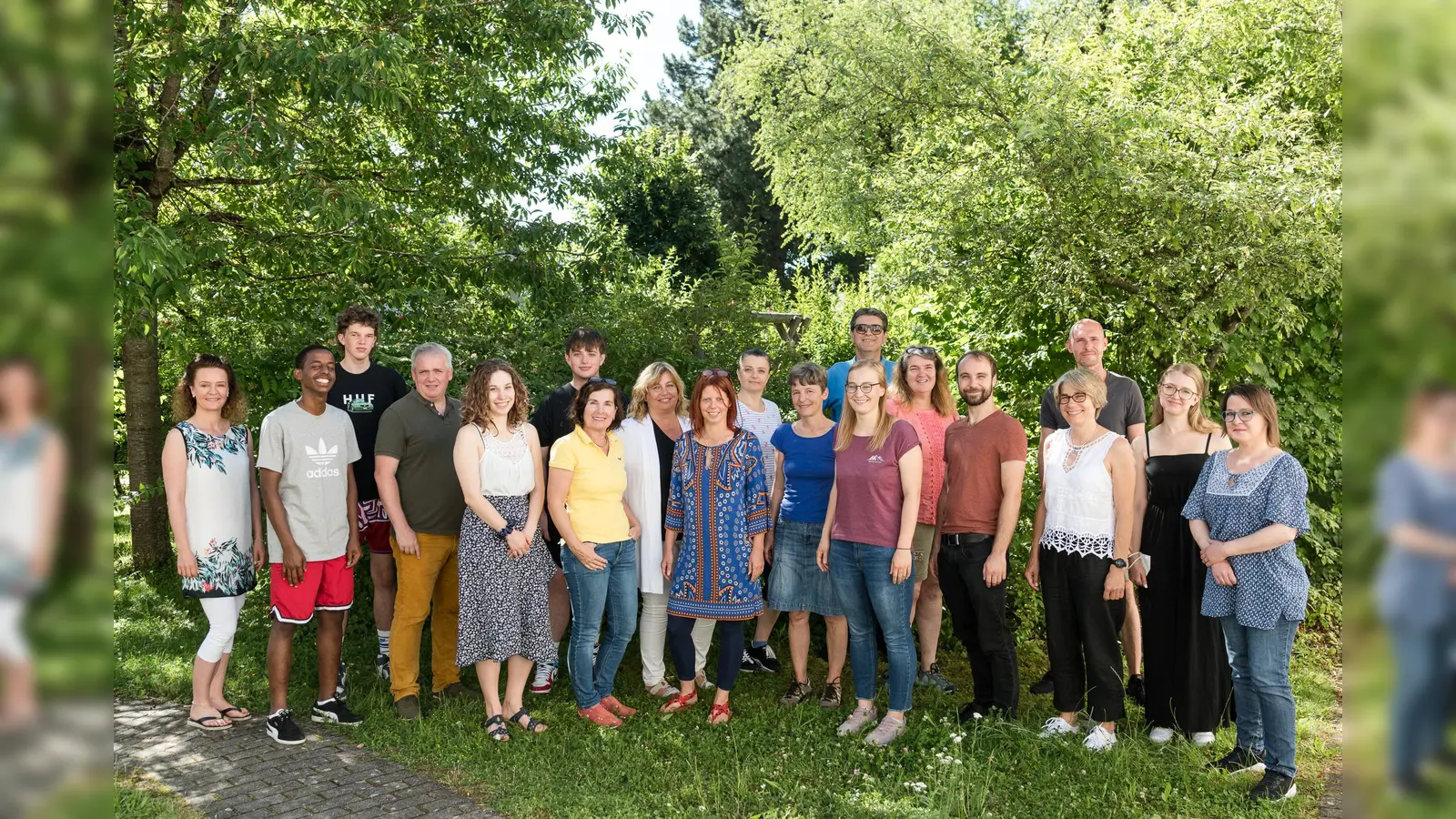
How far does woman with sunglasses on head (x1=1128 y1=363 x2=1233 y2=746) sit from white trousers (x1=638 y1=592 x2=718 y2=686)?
7.47 ft

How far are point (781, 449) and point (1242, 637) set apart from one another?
2.31 m

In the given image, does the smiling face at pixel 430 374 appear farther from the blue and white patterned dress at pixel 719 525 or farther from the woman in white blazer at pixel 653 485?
the blue and white patterned dress at pixel 719 525

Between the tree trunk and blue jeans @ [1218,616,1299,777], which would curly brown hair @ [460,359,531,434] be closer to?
blue jeans @ [1218,616,1299,777]

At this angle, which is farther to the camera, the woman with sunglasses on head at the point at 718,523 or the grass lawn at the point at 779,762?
the woman with sunglasses on head at the point at 718,523

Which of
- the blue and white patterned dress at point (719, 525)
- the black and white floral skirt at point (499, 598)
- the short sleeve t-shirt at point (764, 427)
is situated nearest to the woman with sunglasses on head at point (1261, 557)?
the blue and white patterned dress at point (719, 525)

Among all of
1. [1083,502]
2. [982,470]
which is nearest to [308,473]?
[982,470]

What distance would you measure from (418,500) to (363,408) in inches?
27.9

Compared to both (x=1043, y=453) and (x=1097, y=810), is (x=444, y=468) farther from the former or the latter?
(x=1097, y=810)

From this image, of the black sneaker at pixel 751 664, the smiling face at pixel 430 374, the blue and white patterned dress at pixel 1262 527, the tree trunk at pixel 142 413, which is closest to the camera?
the blue and white patterned dress at pixel 1262 527

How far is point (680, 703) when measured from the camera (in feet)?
17.2

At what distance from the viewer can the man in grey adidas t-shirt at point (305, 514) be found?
4.71 metres

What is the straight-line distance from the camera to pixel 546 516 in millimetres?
5387

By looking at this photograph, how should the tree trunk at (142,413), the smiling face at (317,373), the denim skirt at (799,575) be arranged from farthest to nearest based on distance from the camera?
1. the tree trunk at (142,413)
2. the denim skirt at (799,575)
3. the smiling face at (317,373)
